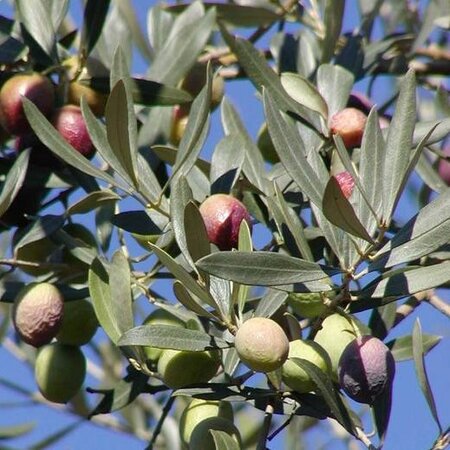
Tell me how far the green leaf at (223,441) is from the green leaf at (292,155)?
25 centimetres

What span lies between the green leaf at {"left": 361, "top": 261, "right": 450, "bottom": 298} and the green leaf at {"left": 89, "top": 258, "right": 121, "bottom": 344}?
29 cm

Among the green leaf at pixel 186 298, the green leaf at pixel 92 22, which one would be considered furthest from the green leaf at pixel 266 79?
the green leaf at pixel 186 298

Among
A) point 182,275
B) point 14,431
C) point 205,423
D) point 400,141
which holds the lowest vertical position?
point 14,431

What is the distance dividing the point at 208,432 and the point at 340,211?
0.32 m

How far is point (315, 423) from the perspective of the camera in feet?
8.32

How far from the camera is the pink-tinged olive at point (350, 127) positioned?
1.51 metres

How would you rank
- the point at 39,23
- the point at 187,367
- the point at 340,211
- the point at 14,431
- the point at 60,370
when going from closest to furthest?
the point at 340,211 → the point at 187,367 → the point at 60,370 → the point at 39,23 → the point at 14,431

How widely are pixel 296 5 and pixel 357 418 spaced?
952mm

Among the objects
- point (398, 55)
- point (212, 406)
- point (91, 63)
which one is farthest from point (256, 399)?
point (398, 55)

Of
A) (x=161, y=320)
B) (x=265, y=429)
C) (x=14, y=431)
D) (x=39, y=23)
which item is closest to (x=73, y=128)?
(x=39, y=23)

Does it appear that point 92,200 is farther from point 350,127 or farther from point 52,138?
point 350,127

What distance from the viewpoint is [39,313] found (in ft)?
4.57

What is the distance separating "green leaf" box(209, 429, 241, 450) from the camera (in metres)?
1.16

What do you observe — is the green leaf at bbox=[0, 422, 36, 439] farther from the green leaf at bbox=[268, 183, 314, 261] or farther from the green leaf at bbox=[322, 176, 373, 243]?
the green leaf at bbox=[322, 176, 373, 243]
